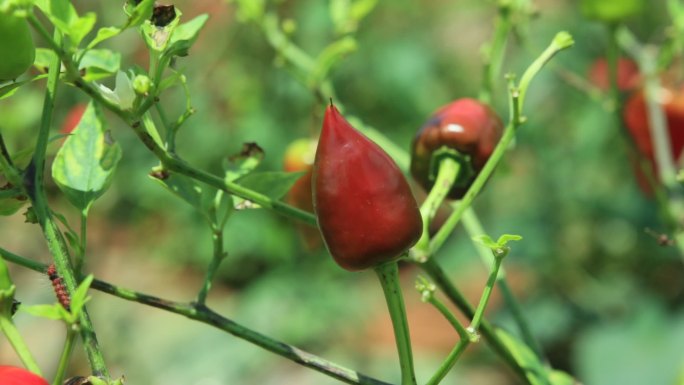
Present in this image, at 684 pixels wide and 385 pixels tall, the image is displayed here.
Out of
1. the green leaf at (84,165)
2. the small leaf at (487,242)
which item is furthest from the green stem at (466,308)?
the green leaf at (84,165)

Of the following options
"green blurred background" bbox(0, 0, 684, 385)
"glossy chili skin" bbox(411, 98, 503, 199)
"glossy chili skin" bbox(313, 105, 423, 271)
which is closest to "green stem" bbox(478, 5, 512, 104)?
"glossy chili skin" bbox(411, 98, 503, 199)

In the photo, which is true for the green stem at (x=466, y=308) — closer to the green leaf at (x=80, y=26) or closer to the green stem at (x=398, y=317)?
the green stem at (x=398, y=317)

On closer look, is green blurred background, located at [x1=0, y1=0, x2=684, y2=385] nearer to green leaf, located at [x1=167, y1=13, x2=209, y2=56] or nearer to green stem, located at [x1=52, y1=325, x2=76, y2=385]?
green leaf, located at [x1=167, y1=13, x2=209, y2=56]

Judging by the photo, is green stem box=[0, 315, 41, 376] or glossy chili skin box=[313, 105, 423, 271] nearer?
green stem box=[0, 315, 41, 376]

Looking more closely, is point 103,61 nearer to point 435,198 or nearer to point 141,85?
point 141,85

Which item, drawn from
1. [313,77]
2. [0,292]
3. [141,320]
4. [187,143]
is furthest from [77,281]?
[141,320]

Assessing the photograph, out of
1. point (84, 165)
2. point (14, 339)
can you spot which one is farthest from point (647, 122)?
point (14, 339)
